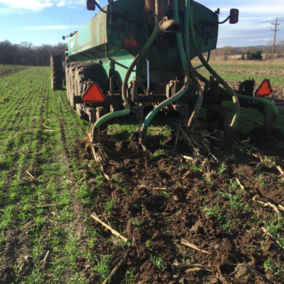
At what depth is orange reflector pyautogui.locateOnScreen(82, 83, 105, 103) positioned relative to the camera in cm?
442

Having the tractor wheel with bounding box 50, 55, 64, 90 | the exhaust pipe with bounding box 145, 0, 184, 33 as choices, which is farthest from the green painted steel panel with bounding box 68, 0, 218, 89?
the tractor wheel with bounding box 50, 55, 64, 90

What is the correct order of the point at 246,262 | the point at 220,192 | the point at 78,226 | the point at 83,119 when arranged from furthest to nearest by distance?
the point at 83,119
the point at 220,192
the point at 78,226
the point at 246,262

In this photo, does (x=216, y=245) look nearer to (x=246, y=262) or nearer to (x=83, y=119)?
(x=246, y=262)

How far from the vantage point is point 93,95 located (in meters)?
4.46

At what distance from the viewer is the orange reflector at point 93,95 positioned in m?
4.42

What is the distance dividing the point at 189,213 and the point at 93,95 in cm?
266

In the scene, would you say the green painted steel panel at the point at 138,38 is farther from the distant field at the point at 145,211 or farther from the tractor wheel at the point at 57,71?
the tractor wheel at the point at 57,71

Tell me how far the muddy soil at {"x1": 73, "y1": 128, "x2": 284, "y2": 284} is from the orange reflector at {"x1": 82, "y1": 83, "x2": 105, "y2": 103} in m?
0.91

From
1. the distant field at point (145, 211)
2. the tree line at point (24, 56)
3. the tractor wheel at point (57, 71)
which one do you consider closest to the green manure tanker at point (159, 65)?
the distant field at point (145, 211)

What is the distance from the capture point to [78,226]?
2615 mm

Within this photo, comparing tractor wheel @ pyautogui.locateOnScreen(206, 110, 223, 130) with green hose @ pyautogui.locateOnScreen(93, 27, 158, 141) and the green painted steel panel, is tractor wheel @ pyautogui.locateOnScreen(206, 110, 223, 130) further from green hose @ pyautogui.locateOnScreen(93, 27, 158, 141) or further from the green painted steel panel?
green hose @ pyautogui.locateOnScreen(93, 27, 158, 141)

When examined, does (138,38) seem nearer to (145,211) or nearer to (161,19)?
(161,19)

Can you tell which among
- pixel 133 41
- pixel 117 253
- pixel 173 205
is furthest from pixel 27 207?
pixel 133 41

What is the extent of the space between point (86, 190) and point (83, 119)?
3.77m
